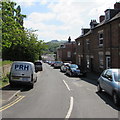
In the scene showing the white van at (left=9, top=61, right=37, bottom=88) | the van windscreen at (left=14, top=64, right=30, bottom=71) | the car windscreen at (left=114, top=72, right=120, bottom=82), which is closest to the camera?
the car windscreen at (left=114, top=72, right=120, bottom=82)

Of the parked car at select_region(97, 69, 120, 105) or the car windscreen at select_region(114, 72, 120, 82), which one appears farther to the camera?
the car windscreen at select_region(114, 72, 120, 82)

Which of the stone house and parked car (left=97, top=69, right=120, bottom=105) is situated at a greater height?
the stone house

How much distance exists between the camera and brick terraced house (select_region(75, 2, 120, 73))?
18453 mm

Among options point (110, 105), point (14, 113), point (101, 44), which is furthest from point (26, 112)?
point (101, 44)

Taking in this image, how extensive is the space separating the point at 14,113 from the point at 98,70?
18440 millimetres

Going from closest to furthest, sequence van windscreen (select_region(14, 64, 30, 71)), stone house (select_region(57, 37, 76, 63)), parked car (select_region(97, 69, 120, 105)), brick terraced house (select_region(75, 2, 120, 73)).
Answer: parked car (select_region(97, 69, 120, 105)), van windscreen (select_region(14, 64, 30, 71)), brick terraced house (select_region(75, 2, 120, 73)), stone house (select_region(57, 37, 76, 63))

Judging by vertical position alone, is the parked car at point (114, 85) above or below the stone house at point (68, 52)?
below

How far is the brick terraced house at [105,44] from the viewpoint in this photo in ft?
60.5

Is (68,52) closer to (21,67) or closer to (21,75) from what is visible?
(21,67)

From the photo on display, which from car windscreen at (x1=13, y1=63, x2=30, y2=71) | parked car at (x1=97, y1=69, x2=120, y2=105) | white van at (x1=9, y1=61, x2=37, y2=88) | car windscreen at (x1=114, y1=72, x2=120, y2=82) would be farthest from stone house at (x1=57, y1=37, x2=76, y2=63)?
car windscreen at (x1=114, y1=72, x2=120, y2=82)

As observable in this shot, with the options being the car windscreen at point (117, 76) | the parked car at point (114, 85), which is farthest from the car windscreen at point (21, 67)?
the car windscreen at point (117, 76)

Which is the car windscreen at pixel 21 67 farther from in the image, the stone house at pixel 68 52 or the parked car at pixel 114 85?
the stone house at pixel 68 52

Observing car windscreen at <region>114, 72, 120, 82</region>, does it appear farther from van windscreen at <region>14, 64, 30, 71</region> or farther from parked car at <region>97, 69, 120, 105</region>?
van windscreen at <region>14, 64, 30, 71</region>

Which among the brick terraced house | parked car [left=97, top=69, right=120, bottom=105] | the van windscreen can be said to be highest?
the brick terraced house
